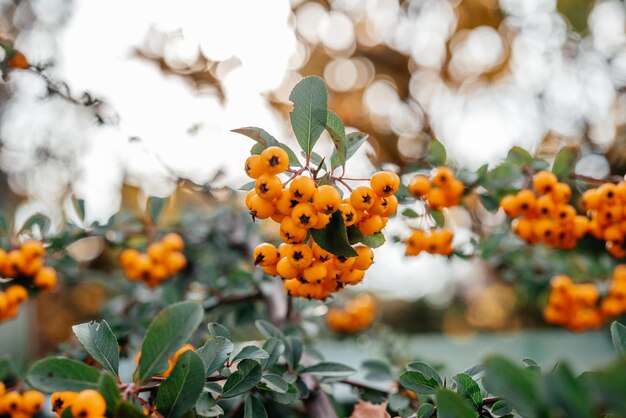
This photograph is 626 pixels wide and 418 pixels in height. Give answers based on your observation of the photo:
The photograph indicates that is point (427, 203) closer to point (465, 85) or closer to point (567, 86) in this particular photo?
point (567, 86)

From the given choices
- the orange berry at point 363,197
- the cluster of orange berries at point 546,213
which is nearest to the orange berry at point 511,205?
the cluster of orange berries at point 546,213

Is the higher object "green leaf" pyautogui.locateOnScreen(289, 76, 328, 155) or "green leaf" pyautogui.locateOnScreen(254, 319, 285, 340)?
"green leaf" pyautogui.locateOnScreen(289, 76, 328, 155)

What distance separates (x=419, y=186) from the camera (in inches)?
51.9

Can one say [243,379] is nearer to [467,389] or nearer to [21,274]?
[467,389]

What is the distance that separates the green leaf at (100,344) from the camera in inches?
32.5

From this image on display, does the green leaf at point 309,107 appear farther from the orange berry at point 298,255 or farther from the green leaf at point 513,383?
the green leaf at point 513,383

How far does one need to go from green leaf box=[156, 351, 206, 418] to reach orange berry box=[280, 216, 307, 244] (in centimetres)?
26

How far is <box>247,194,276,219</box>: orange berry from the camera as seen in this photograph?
88 centimetres

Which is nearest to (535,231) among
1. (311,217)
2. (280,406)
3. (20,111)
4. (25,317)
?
(311,217)

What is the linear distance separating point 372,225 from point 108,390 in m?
0.54

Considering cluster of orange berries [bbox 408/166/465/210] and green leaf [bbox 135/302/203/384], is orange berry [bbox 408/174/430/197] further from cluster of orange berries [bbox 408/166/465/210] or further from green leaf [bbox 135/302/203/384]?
green leaf [bbox 135/302/203/384]

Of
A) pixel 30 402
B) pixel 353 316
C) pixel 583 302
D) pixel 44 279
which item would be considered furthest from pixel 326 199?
pixel 353 316

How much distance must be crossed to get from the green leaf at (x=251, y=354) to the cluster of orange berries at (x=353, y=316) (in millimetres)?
1995

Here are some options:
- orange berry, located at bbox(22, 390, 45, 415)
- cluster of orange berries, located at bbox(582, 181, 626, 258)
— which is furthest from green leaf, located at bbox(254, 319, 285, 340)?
cluster of orange berries, located at bbox(582, 181, 626, 258)
